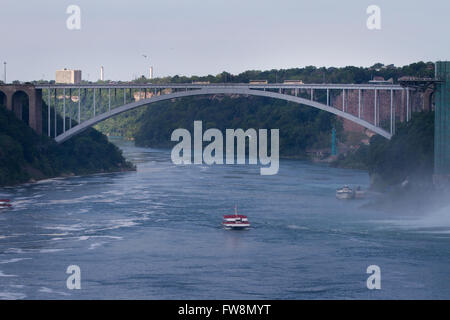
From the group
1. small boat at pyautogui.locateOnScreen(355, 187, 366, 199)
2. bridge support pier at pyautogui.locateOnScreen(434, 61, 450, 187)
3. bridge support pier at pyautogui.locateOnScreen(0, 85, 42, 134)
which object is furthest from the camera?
bridge support pier at pyautogui.locateOnScreen(0, 85, 42, 134)

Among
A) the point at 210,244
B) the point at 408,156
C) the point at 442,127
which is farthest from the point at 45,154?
the point at 210,244

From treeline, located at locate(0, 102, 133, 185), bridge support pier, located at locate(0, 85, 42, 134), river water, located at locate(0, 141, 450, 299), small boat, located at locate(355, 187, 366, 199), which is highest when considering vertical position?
bridge support pier, located at locate(0, 85, 42, 134)

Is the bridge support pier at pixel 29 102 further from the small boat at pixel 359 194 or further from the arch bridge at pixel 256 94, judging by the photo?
Result: the small boat at pixel 359 194

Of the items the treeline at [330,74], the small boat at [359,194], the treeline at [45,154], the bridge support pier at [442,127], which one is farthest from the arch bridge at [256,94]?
the small boat at [359,194]

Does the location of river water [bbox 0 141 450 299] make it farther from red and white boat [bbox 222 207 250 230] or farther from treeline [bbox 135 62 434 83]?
treeline [bbox 135 62 434 83]


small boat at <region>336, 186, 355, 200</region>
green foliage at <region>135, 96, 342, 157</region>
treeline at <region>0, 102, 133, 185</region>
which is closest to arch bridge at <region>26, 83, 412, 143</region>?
treeline at <region>0, 102, 133, 185</region>

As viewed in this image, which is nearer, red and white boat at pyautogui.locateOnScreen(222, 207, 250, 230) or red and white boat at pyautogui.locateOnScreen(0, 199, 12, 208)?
red and white boat at pyautogui.locateOnScreen(222, 207, 250, 230)

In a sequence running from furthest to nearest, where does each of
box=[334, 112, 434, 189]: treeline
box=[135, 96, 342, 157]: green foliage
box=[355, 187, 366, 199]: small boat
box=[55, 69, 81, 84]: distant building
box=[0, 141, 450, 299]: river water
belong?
1. box=[135, 96, 342, 157]: green foliage
2. box=[55, 69, 81, 84]: distant building
3. box=[355, 187, 366, 199]: small boat
4. box=[334, 112, 434, 189]: treeline
5. box=[0, 141, 450, 299]: river water
